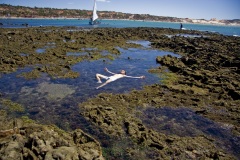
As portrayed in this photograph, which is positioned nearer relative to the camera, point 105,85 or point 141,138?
point 141,138

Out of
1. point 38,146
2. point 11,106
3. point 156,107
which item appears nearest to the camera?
point 38,146

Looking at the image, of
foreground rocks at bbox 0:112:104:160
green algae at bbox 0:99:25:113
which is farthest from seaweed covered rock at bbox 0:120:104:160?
green algae at bbox 0:99:25:113

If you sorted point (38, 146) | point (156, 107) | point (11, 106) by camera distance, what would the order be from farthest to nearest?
point (156, 107), point (11, 106), point (38, 146)

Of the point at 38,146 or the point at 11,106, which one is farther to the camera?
the point at 11,106

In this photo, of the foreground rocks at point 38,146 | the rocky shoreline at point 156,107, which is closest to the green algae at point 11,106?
the rocky shoreline at point 156,107

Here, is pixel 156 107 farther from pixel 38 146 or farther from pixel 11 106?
pixel 11 106

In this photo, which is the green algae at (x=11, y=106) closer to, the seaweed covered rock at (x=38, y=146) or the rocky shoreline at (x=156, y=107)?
the rocky shoreline at (x=156, y=107)

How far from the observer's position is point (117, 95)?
14.2 metres

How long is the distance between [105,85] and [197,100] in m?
6.56

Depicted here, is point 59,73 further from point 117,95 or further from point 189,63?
point 189,63

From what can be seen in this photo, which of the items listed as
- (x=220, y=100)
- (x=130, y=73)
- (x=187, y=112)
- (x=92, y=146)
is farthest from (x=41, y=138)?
(x=130, y=73)

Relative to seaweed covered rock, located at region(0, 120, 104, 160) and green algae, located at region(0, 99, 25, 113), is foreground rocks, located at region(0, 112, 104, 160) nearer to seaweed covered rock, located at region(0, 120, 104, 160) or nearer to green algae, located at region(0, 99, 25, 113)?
seaweed covered rock, located at region(0, 120, 104, 160)

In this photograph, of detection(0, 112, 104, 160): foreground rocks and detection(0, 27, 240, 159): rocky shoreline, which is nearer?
detection(0, 112, 104, 160): foreground rocks

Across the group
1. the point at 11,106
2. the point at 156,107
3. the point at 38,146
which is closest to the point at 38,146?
the point at 38,146
